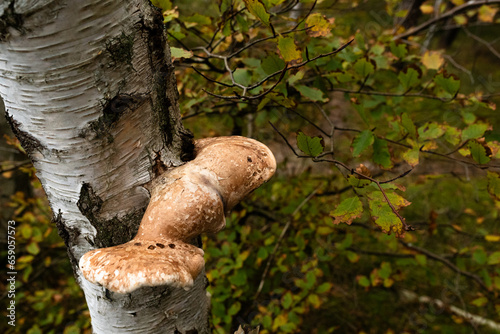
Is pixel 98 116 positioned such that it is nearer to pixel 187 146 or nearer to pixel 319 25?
pixel 187 146

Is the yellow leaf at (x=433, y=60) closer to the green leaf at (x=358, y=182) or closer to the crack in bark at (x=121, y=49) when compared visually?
the green leaf at (x=358, y=182)

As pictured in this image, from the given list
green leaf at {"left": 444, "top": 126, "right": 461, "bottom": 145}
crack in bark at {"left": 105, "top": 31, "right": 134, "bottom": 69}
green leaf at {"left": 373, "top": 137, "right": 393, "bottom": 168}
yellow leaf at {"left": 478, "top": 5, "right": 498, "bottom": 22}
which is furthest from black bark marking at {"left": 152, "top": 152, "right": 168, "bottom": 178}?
yellow leaf at {"left": 478, "top": 5, "right": 498, "bottom": 22}

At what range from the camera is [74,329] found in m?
2.69

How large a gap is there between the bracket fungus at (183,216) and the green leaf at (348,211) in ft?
0.88

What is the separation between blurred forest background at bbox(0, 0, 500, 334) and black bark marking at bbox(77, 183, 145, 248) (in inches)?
19.1

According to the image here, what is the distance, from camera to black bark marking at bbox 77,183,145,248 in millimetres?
935

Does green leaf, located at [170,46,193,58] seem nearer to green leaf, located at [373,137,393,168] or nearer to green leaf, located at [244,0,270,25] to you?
green leaf, located at [244,0,270,25]

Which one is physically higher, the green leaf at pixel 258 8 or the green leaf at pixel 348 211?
the green leaf at pixel 258 8


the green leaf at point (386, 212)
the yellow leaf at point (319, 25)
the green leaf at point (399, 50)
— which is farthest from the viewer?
the green leaf at point (399, 50)

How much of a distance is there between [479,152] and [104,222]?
1321 millimetres

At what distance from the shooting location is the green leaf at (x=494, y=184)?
1211 mm

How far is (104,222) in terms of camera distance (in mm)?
958

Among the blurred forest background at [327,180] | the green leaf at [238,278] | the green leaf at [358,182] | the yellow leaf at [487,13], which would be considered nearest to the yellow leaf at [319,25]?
the blurred forest background at [327,180]

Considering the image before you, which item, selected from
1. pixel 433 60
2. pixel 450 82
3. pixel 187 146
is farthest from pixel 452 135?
pixel 187 146
